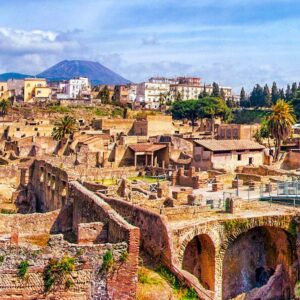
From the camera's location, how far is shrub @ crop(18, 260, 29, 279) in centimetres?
1455

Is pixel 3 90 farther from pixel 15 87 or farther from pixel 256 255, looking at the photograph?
pixel 256 255

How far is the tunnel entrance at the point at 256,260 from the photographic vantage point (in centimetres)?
2364

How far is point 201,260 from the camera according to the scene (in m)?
23.2

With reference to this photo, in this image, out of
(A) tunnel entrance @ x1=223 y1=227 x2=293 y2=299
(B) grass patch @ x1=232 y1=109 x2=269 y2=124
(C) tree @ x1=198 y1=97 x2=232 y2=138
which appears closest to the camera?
(A) tunnel entrance @ x1=223 y1=227 x2=293 y2=299

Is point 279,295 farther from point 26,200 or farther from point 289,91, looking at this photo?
point 289,91

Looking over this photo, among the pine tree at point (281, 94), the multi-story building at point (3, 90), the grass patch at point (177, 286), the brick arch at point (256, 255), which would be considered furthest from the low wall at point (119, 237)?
the multi-story building at point (3, 90)

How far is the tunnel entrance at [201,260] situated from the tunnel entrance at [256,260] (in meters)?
0.84

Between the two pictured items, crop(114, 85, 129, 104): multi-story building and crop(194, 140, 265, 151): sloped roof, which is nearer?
crop(194, 140, 265, 151): sloped roof

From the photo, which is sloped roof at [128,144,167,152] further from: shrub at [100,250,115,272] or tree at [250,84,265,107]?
tree at [250,84,265,107]

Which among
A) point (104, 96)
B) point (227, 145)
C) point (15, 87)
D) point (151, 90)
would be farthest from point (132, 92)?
point (227, 145)

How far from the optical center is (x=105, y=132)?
7231 cm

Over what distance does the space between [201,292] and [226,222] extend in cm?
626

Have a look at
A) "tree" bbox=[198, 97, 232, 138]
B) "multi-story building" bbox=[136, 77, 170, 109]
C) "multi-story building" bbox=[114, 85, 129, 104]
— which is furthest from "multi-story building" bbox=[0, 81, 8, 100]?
"tree" bbox=[198, 97, 232, 138]

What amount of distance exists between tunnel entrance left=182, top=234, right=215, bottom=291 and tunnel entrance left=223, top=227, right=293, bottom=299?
84cm
